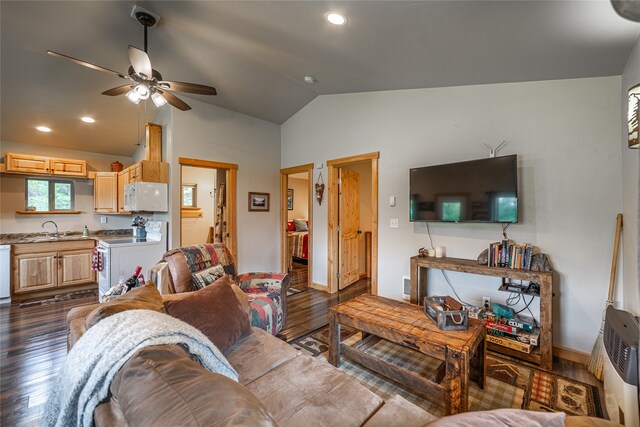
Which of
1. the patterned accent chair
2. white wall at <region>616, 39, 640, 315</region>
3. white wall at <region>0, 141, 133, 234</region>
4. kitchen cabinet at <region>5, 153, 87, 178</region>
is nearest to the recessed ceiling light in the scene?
white wall at <region>616, 39, 640, 315</region>

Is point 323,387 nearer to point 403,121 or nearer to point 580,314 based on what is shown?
point 580,314

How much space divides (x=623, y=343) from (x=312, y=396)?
1.69 metres

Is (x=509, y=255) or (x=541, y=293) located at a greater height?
(x=509, y=255)

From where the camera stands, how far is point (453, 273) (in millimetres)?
3049

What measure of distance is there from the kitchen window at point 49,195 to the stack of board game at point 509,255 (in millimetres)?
6629

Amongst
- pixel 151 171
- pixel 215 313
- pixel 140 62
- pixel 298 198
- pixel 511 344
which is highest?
pixel 140 62

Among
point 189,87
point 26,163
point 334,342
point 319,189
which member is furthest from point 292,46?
point 26,163

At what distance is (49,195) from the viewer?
15.3 ft

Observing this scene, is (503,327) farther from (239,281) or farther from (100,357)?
(100,357)

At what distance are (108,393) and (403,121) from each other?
3.61m

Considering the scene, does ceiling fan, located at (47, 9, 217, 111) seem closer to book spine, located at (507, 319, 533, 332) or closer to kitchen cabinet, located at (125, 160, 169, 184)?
kitchen cabinet, located at (125, 160, 169, 184)

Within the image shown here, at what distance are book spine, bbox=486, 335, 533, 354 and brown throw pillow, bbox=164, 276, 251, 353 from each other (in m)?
2.26

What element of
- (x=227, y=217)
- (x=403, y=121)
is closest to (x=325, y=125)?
(x=403, y=121)

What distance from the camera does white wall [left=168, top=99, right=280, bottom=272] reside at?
12.7 ft
